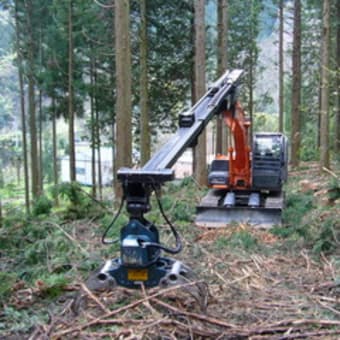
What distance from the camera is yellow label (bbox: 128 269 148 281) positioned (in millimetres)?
4344

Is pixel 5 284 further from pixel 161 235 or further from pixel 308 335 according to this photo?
pixel 161 235

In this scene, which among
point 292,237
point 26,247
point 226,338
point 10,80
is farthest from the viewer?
point 10,80

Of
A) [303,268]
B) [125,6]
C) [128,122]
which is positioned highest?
[125,6]

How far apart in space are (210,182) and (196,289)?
6814mm

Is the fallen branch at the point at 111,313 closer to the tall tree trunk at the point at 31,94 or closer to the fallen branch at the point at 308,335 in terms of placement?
the fallen branch at the point at 308,335

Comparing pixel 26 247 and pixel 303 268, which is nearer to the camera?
pixel 303 268

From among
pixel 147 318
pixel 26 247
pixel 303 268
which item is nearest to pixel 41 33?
pixel 26 247

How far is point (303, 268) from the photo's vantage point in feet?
22.9

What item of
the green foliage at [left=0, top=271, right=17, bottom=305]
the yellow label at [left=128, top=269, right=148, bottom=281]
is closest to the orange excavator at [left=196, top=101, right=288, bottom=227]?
the green foliage at [left=0, top=271, right=17, bottom=305]

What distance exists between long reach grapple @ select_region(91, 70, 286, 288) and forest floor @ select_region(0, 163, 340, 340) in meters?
0.30

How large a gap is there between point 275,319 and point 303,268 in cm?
219

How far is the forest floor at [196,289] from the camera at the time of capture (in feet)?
14.8

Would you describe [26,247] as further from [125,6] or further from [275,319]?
[125,6]

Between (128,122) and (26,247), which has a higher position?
(128,122)
